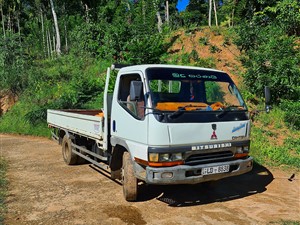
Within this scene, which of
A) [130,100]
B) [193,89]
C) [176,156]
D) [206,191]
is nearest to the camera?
[176,156]

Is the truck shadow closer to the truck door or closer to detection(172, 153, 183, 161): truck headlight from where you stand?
detection(172, 153, 183, 161): truck headlight

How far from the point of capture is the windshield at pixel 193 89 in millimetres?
4742

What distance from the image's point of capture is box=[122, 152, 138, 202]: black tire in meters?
4.85

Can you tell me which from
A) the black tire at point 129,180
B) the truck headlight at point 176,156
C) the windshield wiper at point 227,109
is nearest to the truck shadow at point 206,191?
the black tire at point 129,180

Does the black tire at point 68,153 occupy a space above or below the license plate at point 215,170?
below

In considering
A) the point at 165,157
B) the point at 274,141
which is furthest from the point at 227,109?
the point at 274,141

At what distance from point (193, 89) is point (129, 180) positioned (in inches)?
73.7

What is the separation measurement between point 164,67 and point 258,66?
7.19m

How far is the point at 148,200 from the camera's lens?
5.19 meters

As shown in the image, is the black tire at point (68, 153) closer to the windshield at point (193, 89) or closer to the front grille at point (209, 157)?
the windshield at point (193, 89)

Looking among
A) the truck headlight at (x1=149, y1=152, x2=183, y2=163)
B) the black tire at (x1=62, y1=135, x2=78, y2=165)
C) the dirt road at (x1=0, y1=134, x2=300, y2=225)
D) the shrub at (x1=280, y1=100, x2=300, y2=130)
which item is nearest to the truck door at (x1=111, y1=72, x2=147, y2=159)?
the truck headlight at (x1=149, y1=152, x2=183, y2=163)

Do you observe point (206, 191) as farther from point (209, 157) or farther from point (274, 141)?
point (274, 141)

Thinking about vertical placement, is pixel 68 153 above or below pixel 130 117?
below

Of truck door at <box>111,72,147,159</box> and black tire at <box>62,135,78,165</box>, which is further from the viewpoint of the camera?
black tire at <box>62,135,78,165</box>
